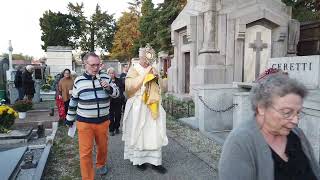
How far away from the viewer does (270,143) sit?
2.03m

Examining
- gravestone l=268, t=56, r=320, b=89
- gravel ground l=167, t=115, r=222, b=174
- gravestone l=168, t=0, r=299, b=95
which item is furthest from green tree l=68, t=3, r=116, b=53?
gravestone l=268, t=56, r=320, b=89

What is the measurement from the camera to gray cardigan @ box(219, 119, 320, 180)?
189 centimetres

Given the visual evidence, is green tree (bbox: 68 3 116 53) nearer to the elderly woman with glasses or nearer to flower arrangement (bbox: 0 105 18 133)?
flower arrangement (bbox: 0 105 18 133)

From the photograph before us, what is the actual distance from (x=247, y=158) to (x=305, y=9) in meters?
19.9

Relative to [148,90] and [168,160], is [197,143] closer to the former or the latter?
[168,160]

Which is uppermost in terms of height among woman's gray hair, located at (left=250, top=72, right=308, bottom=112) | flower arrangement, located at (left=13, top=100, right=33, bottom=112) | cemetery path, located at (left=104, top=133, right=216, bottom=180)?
woman's gray hair, located at (left=250, top=72, right=308, bottom=112)

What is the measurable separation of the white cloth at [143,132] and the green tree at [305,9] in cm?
1580

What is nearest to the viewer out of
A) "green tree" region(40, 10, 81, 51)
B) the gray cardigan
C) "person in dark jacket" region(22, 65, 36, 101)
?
the gray cardigan

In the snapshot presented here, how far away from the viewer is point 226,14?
1309 centimetres

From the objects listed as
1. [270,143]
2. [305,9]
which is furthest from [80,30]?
[270,143]

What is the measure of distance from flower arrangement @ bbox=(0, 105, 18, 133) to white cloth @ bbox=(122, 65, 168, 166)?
4.00m

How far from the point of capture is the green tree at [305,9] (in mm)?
18984

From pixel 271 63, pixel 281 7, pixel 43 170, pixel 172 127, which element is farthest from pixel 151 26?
pixel 43 170

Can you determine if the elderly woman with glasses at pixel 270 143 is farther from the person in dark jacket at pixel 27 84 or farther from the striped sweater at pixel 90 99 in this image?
the person in dark jacket at pixel 27 84
